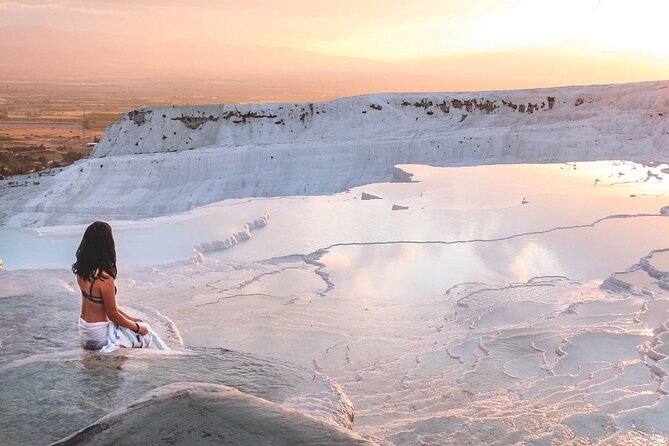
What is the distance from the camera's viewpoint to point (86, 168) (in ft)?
69.7

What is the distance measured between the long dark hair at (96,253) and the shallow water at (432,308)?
48 centimetres

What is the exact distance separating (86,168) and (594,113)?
18972 millimetres

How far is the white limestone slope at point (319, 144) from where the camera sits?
2033 cm

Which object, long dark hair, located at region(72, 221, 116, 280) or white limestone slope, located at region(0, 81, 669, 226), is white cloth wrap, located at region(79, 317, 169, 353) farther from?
white limestone slope, located at region(0, 81, 669, 226)

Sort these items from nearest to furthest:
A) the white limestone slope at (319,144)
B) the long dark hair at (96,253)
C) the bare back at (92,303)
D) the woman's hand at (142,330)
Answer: the long dark hair at (96,253), the bare back at (92,303), the woman's hand at (142,330), the white limestone slope at (319,144)

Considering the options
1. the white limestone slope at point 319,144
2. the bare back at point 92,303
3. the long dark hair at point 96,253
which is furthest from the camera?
the white limestone slope at point 319,144

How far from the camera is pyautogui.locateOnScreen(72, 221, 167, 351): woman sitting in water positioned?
3.45 meters

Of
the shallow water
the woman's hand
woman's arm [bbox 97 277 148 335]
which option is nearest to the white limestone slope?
the shallow water

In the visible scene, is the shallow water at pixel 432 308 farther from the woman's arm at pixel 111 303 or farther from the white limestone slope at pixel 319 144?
the white limestone slope at pixel 319 144

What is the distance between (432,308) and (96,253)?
3.43m

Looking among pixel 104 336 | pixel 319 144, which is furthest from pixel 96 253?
pixel 319 144

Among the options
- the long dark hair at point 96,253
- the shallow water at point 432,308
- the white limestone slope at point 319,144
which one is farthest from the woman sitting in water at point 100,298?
the white limestone slope at point 319,144

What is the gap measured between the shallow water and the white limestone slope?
10.5m

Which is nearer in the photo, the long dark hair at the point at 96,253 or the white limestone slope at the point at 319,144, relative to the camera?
the long dark hair at the point at 96,253
